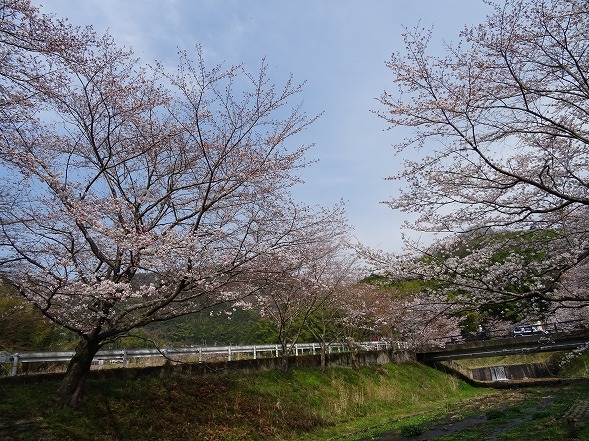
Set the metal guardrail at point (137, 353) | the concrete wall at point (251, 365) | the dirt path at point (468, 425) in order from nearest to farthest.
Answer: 1. the metal guardrail at point (137, 353)
2. the dirt path at point (468, 425)
3. the concrete wall at point (251, 365)

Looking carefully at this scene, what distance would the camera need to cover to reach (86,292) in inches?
290

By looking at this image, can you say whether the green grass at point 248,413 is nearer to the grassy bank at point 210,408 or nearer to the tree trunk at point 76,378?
the grassy bank at point 210,408

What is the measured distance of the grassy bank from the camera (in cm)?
865

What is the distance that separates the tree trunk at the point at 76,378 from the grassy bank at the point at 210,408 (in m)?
0.23

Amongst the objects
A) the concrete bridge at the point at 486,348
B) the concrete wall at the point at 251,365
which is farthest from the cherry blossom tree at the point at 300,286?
the concrete bridge at the point at 486,348

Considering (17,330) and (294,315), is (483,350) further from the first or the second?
(17,330)

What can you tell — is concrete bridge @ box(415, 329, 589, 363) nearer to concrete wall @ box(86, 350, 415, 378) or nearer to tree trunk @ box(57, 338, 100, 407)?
concrete wall @ box(86, 350, 415, 378)

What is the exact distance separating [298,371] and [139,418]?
8270 mm

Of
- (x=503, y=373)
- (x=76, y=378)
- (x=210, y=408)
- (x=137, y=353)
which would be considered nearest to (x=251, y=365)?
(x=210, y=408)

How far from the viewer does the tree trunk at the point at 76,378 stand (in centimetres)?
897

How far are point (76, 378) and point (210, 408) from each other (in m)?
4.02

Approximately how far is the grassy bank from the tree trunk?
231 mm

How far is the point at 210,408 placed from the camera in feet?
38.5

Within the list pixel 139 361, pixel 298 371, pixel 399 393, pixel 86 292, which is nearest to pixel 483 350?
pixel 399 393
